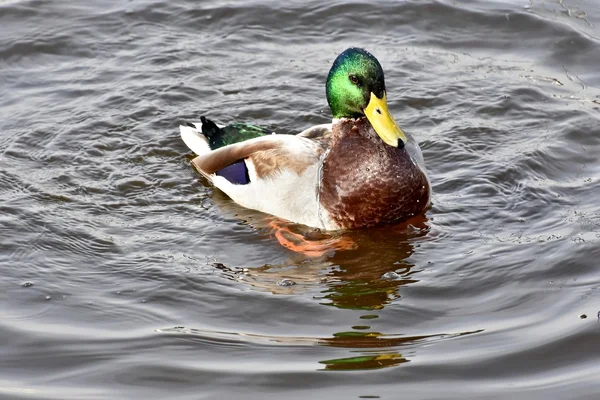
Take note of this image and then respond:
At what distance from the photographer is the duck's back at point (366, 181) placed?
25.0ft

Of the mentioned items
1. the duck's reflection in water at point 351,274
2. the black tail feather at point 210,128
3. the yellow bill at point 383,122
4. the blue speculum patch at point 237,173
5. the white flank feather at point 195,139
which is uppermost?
the yellow bill at point 383,122

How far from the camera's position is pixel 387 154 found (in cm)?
764

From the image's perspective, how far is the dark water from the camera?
222 inches

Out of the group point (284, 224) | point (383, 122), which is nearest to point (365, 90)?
point (383, 122)

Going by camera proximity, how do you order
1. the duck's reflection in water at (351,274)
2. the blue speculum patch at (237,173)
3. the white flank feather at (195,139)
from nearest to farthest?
1. the duck's reflection in water at (351,274)
2. the blue speculum patch at (237,173)
3. the white flank feather at (195,139)

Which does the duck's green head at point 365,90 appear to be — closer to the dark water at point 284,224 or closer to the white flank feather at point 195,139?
the dark water at point 284,224

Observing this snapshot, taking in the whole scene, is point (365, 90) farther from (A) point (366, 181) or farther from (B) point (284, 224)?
(B) point (284, 224)

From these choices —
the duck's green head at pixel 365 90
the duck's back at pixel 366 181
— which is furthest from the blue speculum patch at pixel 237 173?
the duck's green head at pixel 365 90

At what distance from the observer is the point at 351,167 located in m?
7.64

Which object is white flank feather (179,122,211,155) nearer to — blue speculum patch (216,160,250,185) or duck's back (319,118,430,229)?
blue speculum patch (216,160,250,185)

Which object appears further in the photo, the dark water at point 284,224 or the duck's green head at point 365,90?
the duck's green head at point 365,90

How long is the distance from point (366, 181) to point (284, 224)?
717mm

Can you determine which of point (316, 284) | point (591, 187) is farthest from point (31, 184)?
point (591, 187)

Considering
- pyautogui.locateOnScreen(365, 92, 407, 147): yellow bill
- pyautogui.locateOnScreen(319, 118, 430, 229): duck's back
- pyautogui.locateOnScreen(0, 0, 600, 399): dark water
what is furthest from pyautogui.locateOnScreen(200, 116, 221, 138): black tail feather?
pyautogui.locateOnScreen(365, 92, 407, 147): yellow bill
